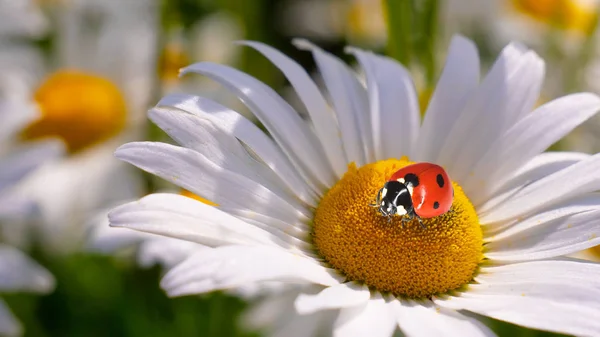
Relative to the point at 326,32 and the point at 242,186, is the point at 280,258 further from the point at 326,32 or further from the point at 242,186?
the point at 326,32

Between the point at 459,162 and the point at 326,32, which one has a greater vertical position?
the point at 326,32

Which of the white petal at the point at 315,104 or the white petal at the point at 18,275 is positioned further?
the white petal at the point at 18,275

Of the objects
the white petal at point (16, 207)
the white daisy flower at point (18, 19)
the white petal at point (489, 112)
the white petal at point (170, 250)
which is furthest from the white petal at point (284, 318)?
the white daisy flower at point (18, 19)

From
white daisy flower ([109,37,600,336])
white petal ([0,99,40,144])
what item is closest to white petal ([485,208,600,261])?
white daisy flower ([109,37,600,336])

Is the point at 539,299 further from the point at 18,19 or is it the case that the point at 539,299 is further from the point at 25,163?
the point at 18,19

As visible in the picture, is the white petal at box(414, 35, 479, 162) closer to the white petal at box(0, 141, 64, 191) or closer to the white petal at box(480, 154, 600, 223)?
the white petal at box(480, 154, 600, 223)

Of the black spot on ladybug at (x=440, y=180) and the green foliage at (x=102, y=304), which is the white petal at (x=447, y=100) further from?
the green foliage at (x=102, y=304)

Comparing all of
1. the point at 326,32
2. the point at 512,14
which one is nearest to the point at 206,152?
the point at 512,14
